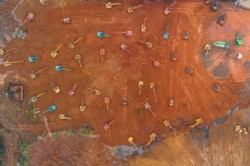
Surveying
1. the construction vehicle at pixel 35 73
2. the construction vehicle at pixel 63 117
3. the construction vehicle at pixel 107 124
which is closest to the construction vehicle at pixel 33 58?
the construction vehicle at pixel 35 73

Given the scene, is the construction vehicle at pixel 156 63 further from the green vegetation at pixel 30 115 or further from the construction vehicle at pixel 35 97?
the green vegetation at pixel 30 115

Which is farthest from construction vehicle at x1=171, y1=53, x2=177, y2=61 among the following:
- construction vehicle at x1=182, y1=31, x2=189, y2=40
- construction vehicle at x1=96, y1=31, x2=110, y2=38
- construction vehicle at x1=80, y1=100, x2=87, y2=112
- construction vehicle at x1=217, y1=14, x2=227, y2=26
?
construction vehicle at x1=80, y1=100, x2=87, y2=112

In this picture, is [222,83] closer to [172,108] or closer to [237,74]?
[237,74]

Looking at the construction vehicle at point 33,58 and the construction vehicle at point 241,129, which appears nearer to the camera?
the construction vehicle at point 33,58

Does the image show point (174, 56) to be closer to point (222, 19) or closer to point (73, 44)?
point (222, 19)

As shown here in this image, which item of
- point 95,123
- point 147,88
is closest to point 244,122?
point 147,88
